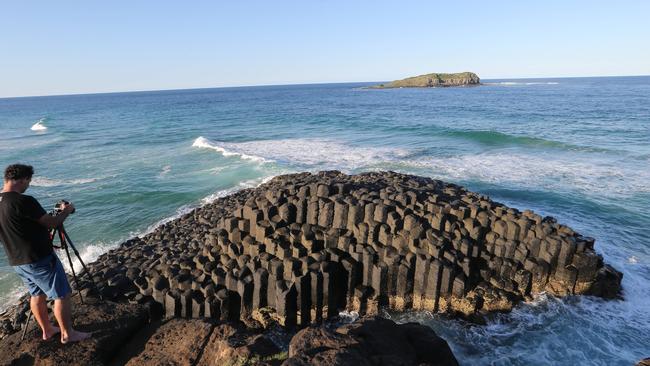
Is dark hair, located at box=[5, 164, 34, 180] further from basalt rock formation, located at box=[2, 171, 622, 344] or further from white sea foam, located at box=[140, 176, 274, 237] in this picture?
white sea foam, located at box=[140, 176, 274, 237]

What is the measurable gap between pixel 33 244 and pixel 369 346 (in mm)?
4658

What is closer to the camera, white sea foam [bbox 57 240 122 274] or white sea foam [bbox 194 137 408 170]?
white sea foam [bbox 57 240 122 274]

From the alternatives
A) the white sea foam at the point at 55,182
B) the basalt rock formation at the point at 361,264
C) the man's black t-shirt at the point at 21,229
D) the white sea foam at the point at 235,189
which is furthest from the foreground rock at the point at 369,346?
the white sea foam at the point at 55,182

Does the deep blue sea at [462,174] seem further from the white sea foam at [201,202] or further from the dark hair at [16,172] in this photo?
the dark hair at [16,172]

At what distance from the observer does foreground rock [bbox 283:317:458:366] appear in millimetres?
4184

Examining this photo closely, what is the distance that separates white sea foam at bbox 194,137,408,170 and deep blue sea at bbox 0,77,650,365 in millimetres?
127

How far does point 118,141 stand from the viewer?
118ft

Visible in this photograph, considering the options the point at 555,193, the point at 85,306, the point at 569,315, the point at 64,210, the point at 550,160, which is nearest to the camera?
the point at 64,210

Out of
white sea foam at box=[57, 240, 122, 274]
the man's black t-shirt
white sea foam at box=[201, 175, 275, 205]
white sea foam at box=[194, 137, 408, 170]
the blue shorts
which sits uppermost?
the man's black t-shirt

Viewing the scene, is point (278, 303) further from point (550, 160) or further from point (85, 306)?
point (550, 160)

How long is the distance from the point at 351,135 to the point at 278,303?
2795cm

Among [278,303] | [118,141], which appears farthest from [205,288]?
[118,141]

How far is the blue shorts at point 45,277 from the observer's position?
5.16 metres

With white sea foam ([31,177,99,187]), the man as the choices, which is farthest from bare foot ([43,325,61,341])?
white sea foam ([31,177,99,187])
